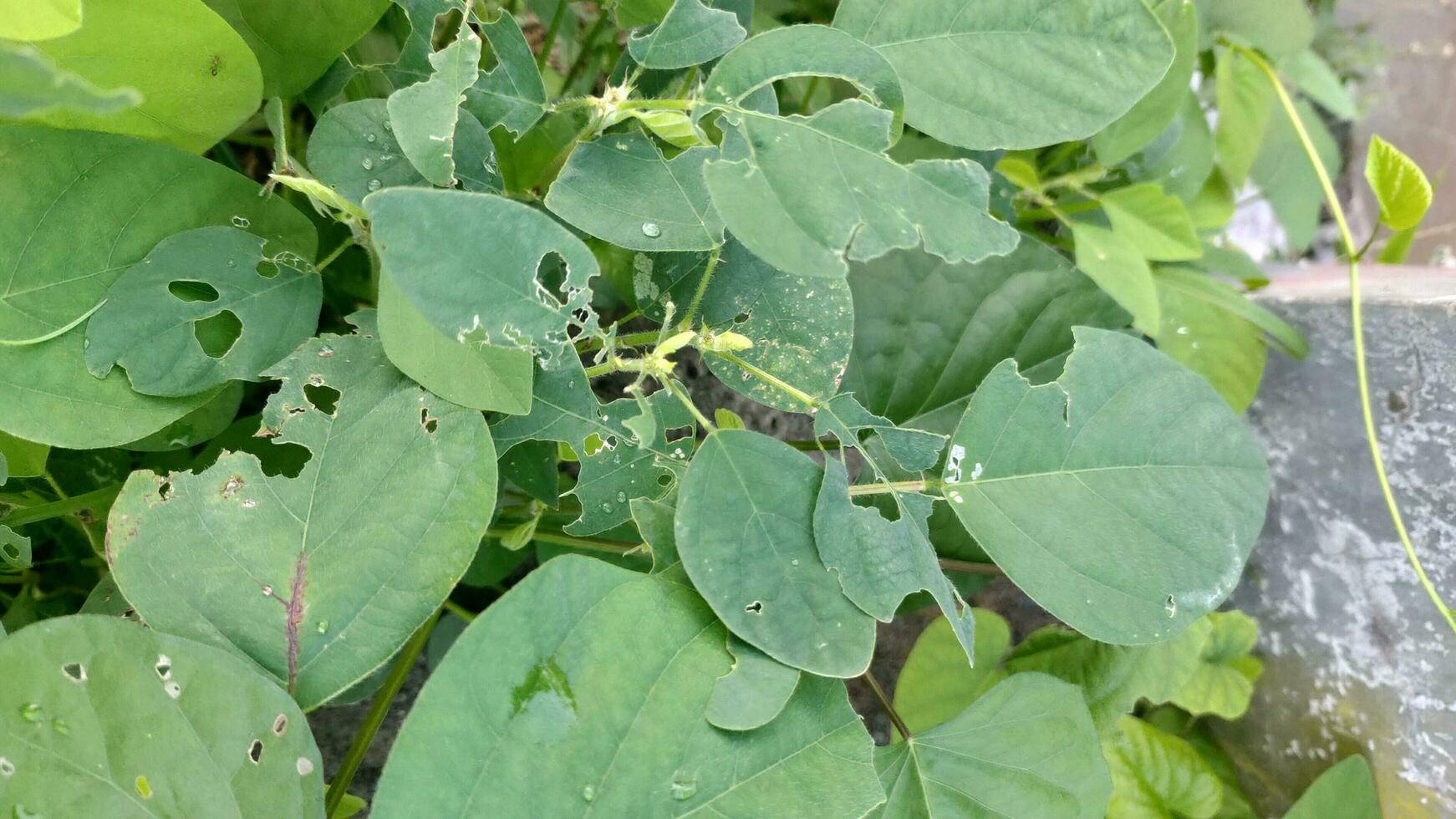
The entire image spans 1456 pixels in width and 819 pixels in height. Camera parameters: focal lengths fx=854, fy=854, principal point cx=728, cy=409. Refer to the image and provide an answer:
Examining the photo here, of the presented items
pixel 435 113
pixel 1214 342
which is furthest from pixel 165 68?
pixel 1214 342

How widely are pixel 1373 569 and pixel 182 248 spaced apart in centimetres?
122

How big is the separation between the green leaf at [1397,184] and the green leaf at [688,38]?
2.41 ft

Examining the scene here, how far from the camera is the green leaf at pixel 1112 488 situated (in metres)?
0.67

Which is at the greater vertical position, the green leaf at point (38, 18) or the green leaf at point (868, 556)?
the green leaf at point (38, 18)

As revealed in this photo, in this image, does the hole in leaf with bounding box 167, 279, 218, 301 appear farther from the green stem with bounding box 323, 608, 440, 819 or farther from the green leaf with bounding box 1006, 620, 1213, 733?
the green leaf with bounding box 1006, 620, 1213, 733

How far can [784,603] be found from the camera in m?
0.60

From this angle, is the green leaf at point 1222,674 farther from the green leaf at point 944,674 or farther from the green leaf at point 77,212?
the green leaf at point 77,212

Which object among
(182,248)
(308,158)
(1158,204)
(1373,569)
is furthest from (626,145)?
(1373,569)

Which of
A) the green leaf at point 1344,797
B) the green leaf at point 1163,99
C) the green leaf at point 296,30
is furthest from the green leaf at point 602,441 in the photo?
the green leaf at point 1344,797

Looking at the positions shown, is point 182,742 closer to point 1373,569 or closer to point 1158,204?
point 1158,204

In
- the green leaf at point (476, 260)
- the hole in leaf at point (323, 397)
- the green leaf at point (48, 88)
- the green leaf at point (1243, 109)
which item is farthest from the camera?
the green leaf at point (1243, 109)

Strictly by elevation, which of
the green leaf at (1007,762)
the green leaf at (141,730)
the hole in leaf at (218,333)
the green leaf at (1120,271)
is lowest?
the green leaf at (1007,762)

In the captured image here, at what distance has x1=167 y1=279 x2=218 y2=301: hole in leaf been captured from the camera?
65 centimetres

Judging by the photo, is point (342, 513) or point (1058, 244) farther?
point (1058, 244)
